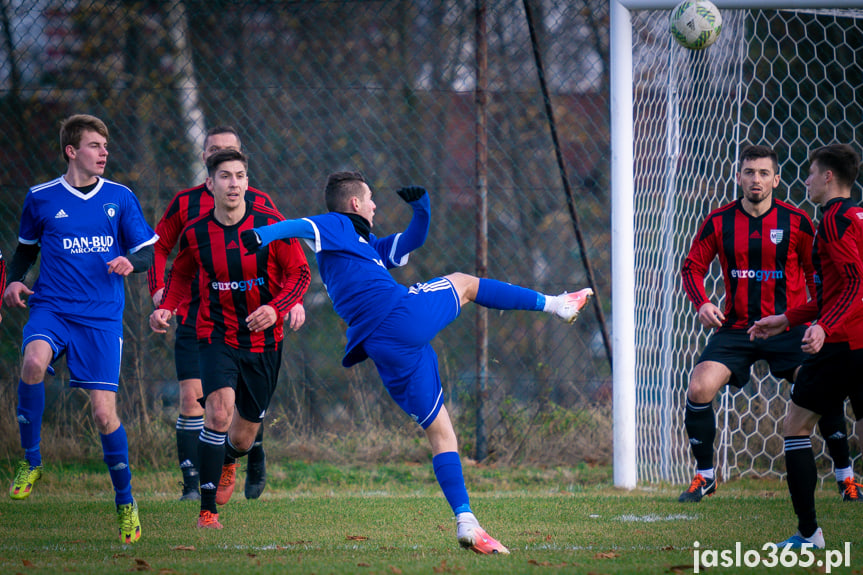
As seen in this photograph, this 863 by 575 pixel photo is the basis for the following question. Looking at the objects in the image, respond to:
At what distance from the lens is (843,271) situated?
3.92 meters

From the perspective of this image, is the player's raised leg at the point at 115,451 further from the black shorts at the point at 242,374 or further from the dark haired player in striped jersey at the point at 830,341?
the dark haired player in striped jersey at the point at 830,341

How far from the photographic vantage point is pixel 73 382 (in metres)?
4.74

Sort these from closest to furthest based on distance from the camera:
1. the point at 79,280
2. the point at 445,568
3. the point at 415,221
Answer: the point at 445,568
the point at 415,221
the point at 79,280

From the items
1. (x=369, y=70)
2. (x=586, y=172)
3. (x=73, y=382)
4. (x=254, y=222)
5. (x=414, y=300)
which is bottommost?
(x=73, y=382)

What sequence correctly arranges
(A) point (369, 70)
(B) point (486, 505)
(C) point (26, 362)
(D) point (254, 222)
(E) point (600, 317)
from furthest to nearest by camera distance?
1. (A) point (369, 70)
2. (E) point (600, 317)
3. (B) point (486, 505)
4. (D) point (254, 222)
5. (C) point (26, 362)

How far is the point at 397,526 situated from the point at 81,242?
2.42 meters

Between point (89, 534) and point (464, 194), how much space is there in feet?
17.1

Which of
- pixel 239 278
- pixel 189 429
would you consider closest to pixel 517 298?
pixel 239 278

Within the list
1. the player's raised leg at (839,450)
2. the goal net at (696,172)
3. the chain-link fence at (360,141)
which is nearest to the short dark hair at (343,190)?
the goal net at (696,172)

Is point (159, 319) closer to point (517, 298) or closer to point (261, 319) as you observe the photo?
point (261, 319)

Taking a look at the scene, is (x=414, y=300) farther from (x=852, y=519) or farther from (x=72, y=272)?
(x=852, y=519)

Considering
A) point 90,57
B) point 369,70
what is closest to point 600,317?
point 369,70

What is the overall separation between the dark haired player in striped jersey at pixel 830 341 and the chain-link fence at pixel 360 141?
3626 millimetres

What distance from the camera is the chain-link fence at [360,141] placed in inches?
308
